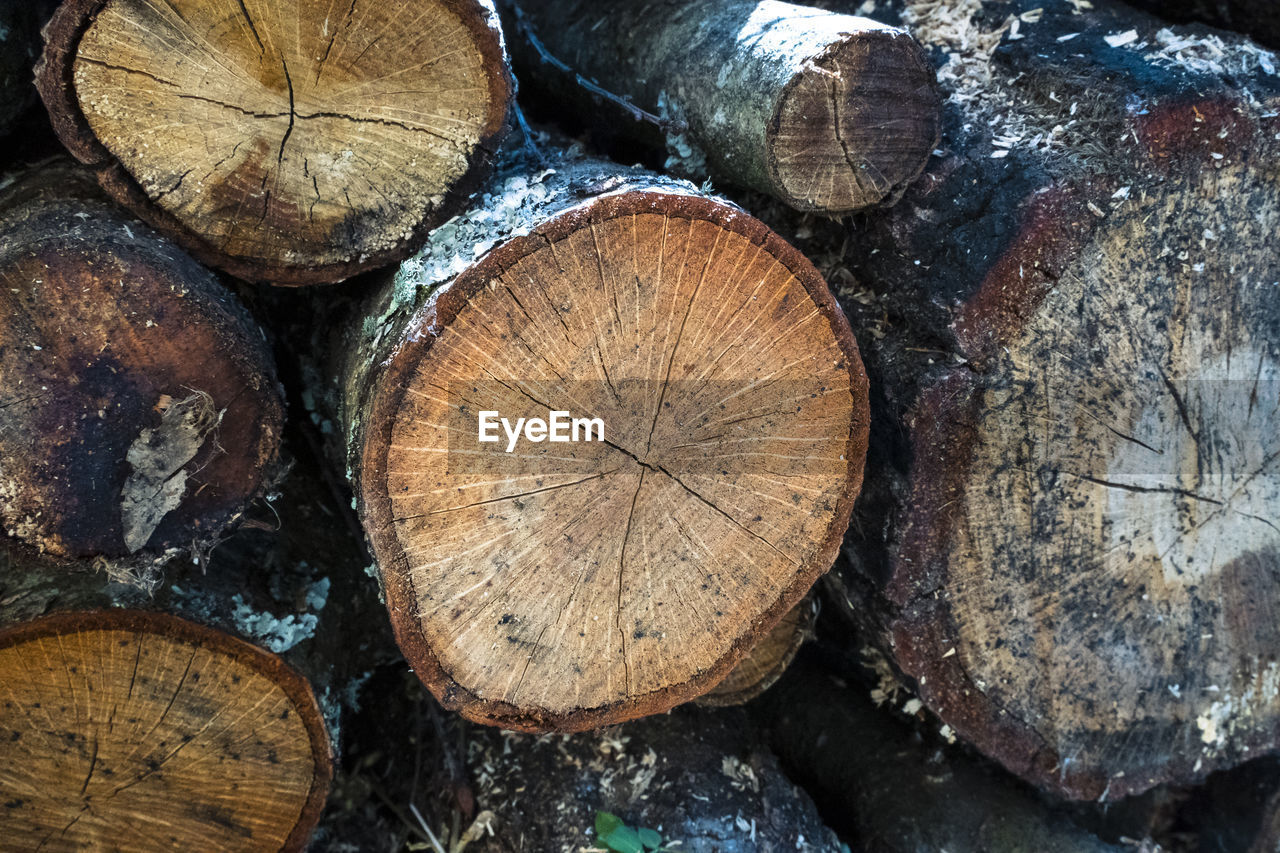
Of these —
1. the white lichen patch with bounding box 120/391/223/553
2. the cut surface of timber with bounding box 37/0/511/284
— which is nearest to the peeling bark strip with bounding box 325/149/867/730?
the cut surface of timber with bounding box 37/0/511/284

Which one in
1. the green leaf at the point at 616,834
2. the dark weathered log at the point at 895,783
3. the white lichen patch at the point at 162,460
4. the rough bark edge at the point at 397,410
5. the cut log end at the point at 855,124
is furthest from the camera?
the dark weathered log at the point at 895,783

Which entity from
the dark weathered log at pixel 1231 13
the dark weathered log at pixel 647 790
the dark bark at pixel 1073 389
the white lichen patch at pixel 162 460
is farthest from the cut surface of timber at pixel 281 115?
the dark weathered log at pixel 1231 13

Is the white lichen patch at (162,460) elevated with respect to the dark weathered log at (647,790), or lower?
elevated

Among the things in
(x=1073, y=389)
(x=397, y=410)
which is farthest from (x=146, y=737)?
(x=1073, y=389)

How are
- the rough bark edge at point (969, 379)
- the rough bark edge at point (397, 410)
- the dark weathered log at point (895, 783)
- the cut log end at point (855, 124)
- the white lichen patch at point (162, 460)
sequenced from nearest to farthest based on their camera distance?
the rough bark edge at point (397, 410) → the white lichen patch at point (162, 460) → the cut log end at point (855, 124) → the rough bark edge at point (969, 379) → the dark weathered log at point (895, 783)

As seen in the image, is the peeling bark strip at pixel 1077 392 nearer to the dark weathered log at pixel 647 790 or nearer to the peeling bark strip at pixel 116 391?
the dark weathered log at pixel 647 790

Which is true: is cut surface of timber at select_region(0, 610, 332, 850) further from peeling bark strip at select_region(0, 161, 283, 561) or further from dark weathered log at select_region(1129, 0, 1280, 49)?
dark weathered log at select_region(1129, 0, 1280, 49)
